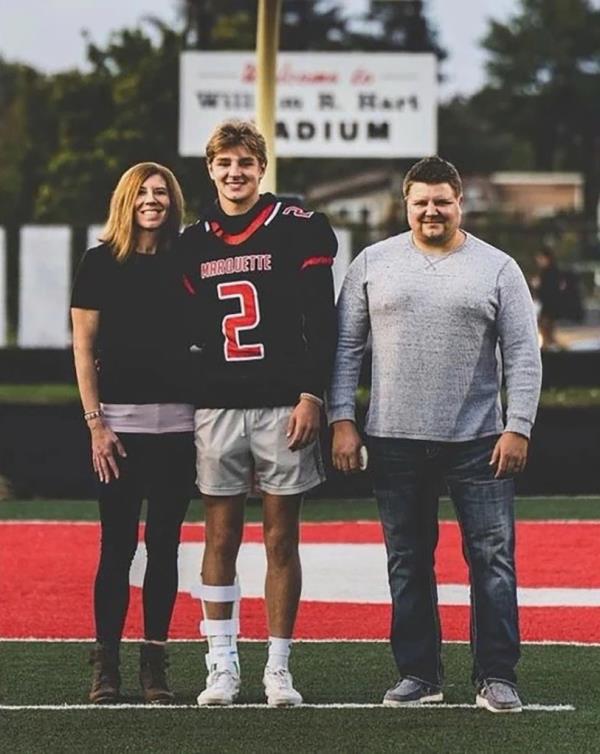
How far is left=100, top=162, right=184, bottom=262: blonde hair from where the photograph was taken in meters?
7.63

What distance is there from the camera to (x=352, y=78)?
78.7 ft

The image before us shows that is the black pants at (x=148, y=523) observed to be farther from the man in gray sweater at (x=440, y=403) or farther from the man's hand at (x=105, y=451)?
the man in gray sweater at (x=440, y=403)

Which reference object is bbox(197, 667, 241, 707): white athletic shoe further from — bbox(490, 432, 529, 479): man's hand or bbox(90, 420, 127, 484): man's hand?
bbox(490, 432, 529, 479): man's hand

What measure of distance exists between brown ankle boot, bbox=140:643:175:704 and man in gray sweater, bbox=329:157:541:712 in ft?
2.62

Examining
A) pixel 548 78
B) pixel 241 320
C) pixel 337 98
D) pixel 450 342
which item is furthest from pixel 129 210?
pixel 548 78

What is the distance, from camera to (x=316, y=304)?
7.37m

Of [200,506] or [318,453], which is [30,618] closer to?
[318,453]

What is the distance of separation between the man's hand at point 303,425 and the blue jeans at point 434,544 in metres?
0.27

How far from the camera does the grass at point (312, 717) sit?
686cm

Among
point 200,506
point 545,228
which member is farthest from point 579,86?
point 200,506

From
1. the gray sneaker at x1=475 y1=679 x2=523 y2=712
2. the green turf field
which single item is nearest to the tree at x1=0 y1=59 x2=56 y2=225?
the green turf field

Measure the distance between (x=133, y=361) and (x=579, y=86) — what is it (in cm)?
10449

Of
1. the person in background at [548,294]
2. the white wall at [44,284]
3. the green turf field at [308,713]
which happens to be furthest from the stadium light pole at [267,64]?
the person in background at [548,294]

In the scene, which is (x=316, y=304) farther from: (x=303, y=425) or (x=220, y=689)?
(x=220, y=689)
